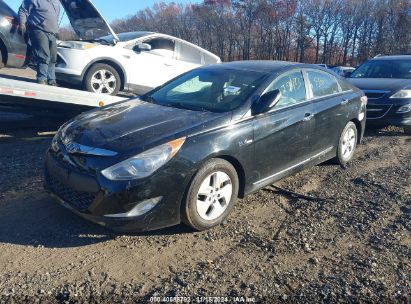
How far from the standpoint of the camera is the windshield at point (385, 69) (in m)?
8.95

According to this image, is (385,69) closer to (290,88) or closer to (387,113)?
(387,113)

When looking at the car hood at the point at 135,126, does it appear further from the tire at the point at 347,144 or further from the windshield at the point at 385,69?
the windshield at the point at 385,69

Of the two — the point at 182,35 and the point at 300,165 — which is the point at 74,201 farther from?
the point at 182,35

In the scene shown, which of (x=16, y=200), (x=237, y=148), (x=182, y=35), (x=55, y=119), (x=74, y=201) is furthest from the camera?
(x=182, y=35)

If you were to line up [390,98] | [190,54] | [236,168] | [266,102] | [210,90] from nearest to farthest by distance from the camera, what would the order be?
1. [236,168]
2. [266,102]
3. [210,90]
4. [390,98]
5. [190,54]

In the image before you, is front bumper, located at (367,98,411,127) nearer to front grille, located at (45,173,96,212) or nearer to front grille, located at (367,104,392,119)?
front grille, located at (367,104,392,119)

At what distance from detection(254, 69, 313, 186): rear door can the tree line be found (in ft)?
172

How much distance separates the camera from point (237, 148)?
152 inches

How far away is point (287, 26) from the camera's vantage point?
5891 cm

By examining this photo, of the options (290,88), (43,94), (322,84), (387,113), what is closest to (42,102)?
(43,94)

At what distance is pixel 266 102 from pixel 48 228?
2.46 metres

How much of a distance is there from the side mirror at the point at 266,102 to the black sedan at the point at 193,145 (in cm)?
1

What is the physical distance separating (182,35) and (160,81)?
5844cm

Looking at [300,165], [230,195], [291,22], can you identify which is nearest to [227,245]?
[230,195]
